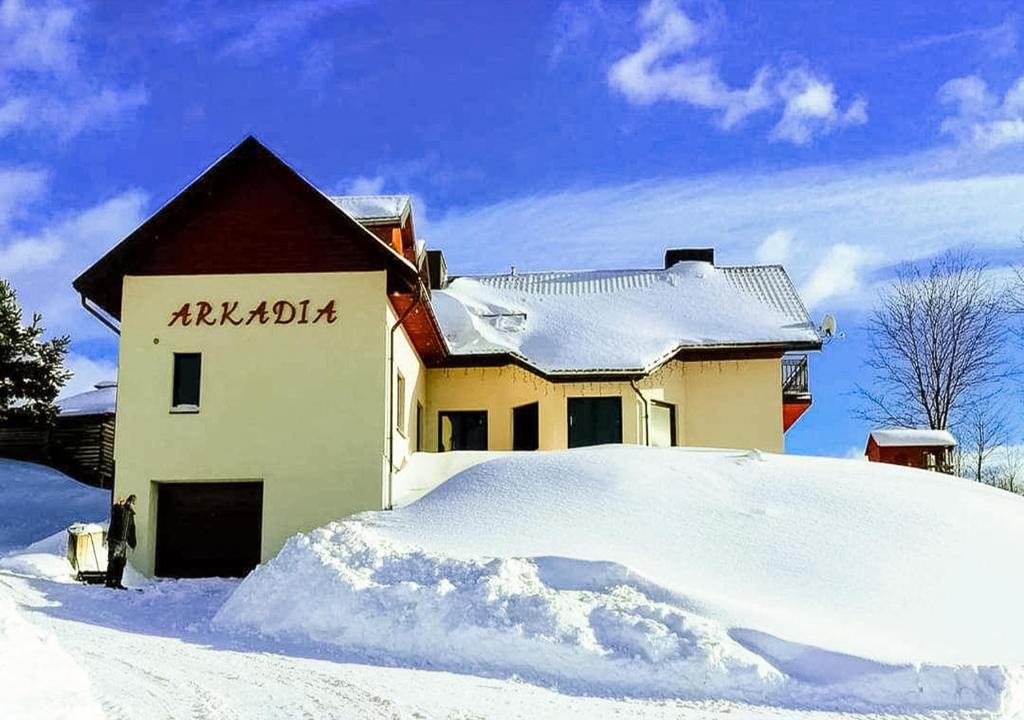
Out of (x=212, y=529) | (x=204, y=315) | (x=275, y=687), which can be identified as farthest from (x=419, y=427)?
(x=275, y=687)

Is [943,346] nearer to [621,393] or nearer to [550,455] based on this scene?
[621,393]

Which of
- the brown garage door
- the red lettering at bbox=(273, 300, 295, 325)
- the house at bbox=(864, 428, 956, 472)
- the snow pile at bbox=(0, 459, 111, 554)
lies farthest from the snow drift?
the house at bbox=(864, 428, 956, 472)

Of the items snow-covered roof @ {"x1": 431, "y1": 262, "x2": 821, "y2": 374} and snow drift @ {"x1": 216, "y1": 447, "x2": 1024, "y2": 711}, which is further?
snow-covered roof @ {"x1": 431, "y1": 262, "x2": 821, "y2": 374}

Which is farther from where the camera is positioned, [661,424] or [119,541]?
[661,424]

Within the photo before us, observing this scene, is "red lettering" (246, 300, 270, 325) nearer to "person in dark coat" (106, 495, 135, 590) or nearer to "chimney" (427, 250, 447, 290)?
"person in dark coat" (106, 495, 135, 590)

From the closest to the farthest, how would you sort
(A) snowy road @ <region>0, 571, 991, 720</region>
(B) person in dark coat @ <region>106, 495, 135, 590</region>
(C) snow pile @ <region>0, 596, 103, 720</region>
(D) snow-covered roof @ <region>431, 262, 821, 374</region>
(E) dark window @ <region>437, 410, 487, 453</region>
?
1. (C) snow pile @ <region>0, 596, 103, 720</region>
2. (A) snowy road @ <region>0, 571, 991, 720</region>
3. (B) person in dark coat @ <region>106, 495, 135, 590</region>
4. (D) snow-covered roof @ <region>431, 262, 821, 374</region>
5. (E) dark window @ <region>437, 410, 487, 453</region>

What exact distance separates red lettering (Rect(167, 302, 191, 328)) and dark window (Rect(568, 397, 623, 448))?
370 inches

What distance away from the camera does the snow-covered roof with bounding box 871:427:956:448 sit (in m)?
28.5

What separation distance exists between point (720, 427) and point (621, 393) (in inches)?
102

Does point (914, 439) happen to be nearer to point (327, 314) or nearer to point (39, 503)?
point (327, 314)

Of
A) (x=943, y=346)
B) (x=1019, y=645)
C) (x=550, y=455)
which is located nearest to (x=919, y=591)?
(x=1019, y=645)

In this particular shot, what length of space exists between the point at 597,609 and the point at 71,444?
75.0 feet

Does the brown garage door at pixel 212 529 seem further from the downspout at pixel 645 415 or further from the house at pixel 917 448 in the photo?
the house at pixel 917 448

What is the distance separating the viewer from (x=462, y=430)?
25281mm
